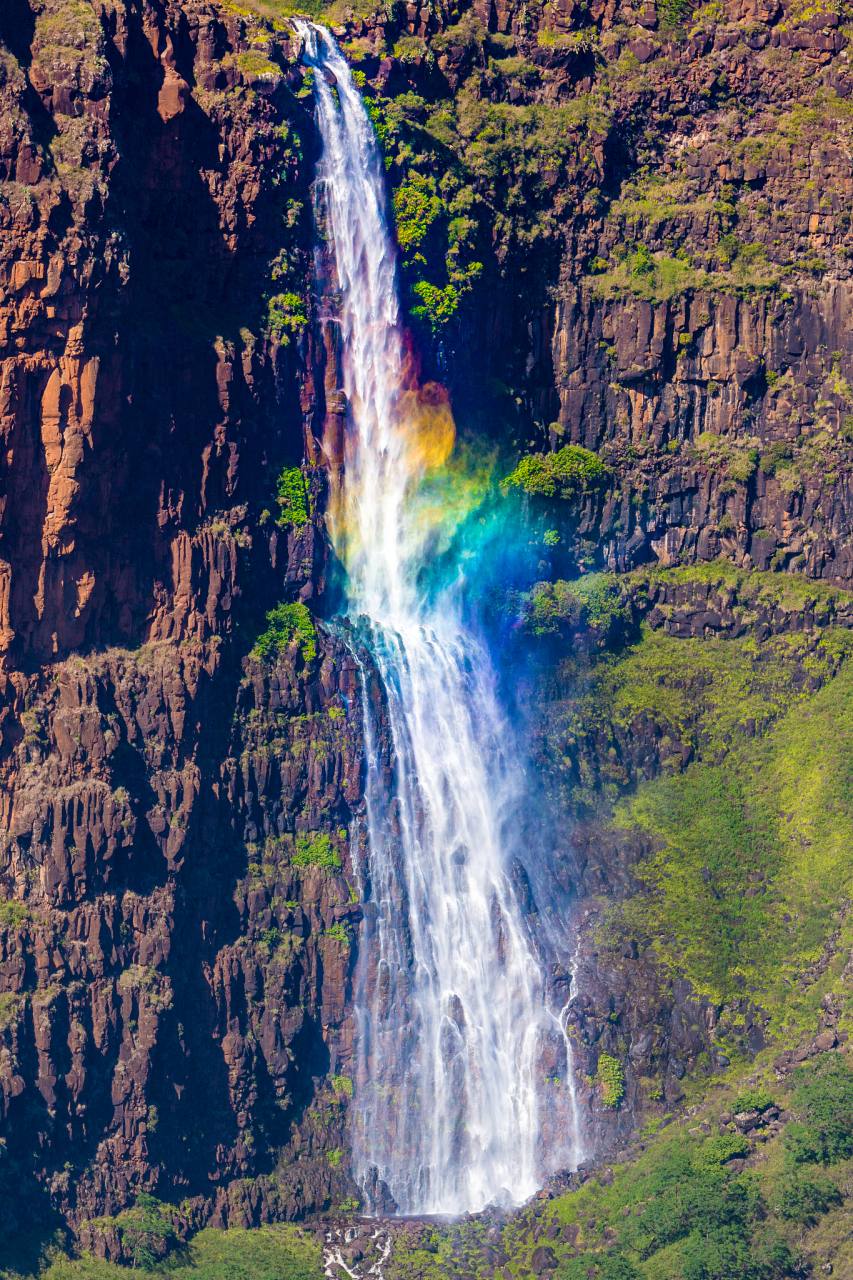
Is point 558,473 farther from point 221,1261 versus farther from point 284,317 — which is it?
point 221,1261

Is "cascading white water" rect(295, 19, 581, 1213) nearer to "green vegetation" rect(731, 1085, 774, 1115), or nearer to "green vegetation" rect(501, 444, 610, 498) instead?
"green vegetation" rect(501, 444, 610, 498)

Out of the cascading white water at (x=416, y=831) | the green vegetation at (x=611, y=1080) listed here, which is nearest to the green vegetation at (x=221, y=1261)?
the cascading white water at (x=416, y=831)

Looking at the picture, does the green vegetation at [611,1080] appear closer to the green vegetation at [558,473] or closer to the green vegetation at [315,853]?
the green vegetation at [315,853]

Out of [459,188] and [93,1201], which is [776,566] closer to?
[459,188]

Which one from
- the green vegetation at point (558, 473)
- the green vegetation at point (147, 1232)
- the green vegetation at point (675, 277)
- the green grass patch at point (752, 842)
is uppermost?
the green vegetation at point (675, 277)

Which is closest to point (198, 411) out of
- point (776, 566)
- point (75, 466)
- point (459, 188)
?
point (75, 466)
